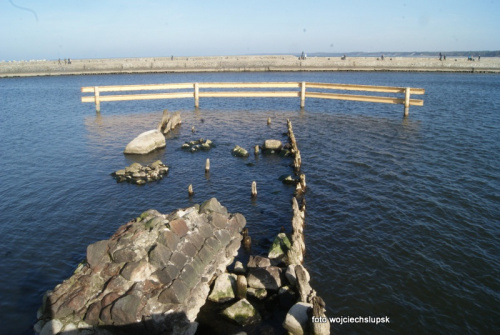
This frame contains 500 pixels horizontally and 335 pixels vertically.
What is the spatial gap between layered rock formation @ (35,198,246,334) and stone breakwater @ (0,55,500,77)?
83.8 metres

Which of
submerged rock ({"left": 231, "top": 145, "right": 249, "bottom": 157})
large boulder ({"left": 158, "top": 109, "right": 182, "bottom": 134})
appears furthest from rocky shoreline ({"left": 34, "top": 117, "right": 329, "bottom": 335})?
large boulder ({"left": 158, "top": 109, "right": 182, "bottom": 134})

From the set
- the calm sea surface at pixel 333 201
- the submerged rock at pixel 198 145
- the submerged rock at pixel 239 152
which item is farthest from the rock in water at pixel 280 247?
the submerged rock at pixel 198 145

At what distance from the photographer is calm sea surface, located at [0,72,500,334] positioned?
1139 centimetres

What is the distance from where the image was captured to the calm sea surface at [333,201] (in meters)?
11.4

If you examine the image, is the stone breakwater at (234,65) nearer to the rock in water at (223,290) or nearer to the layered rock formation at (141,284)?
the layered rock formation at (141,284)

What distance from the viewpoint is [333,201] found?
58.6ft

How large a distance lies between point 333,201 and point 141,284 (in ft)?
35.6

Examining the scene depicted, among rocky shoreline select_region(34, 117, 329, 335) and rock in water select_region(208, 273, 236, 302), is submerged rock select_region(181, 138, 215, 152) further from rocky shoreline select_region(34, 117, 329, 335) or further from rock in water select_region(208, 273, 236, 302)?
rock in water select_region(208, 273, 236, 302)

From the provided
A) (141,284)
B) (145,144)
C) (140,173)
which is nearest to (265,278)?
(141,284)

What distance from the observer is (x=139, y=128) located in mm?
32750

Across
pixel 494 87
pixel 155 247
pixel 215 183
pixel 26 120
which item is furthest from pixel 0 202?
pixel 494 87

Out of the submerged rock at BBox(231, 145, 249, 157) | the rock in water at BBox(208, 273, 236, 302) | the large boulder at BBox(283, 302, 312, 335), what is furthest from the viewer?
the submerged rock at BBox(231, 145, 249, 157)

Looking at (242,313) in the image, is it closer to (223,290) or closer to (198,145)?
(223,290)

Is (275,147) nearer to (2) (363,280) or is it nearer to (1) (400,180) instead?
(1) (400,180)
